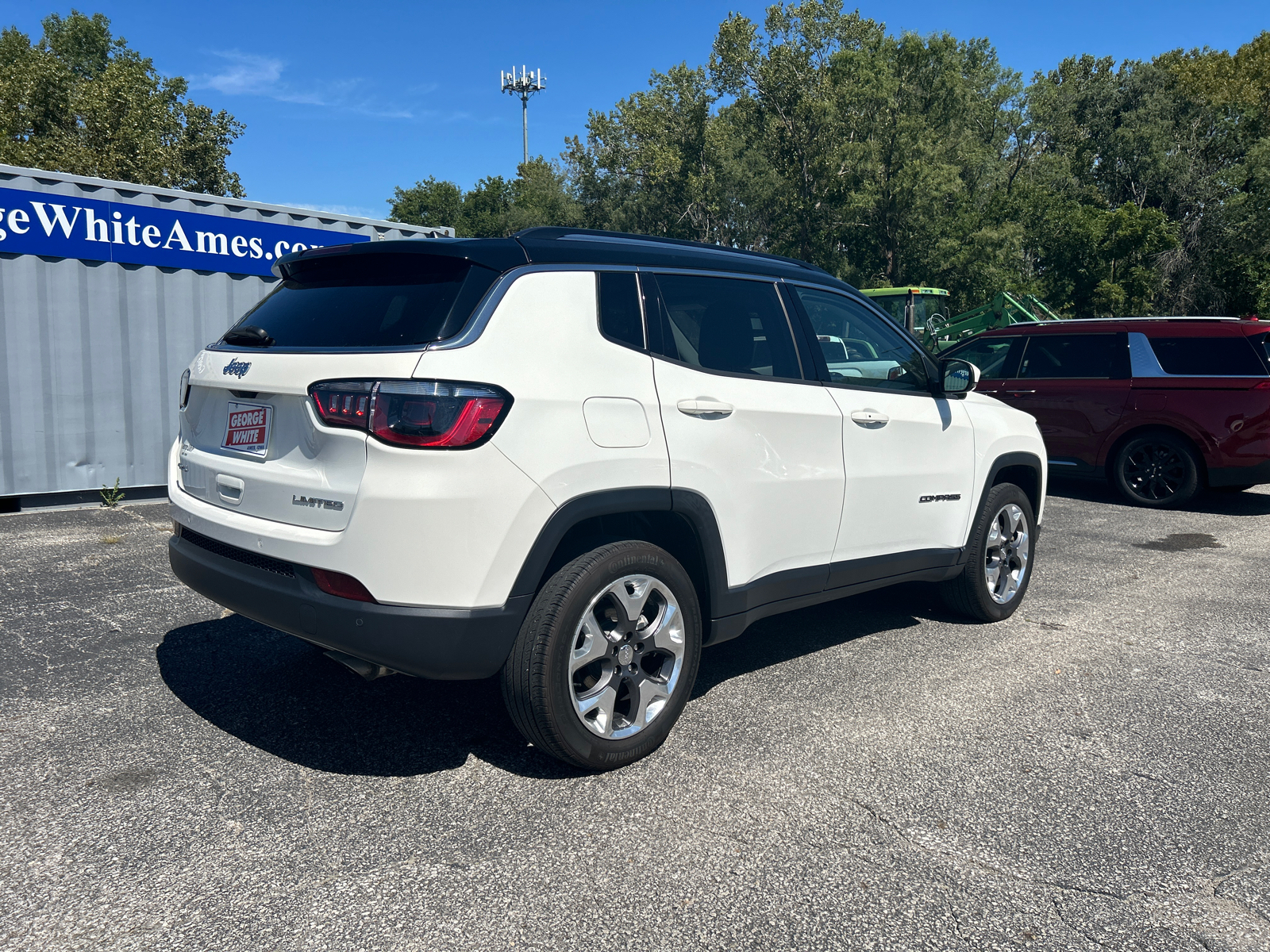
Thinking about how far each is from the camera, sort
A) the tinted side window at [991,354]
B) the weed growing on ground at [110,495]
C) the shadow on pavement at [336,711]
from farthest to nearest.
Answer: the tinted side window at [991,354] → the weed growing on ground at [110,495] → the shadow on pavement at [336,711]

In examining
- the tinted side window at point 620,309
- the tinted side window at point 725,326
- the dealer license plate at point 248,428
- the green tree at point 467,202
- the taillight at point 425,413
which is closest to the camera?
the taillight at point 425,413

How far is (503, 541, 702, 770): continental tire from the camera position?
9.65 ft

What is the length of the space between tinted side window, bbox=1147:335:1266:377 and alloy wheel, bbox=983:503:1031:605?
5106 mm

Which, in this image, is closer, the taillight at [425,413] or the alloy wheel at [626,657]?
the taillight at [425,413]

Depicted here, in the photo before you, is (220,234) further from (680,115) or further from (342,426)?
(680,115)

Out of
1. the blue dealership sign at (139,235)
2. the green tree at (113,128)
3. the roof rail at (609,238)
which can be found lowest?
the roof rail at (609,238)

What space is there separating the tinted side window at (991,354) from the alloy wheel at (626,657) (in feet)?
27.5

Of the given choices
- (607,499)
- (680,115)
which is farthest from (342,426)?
(680,115)

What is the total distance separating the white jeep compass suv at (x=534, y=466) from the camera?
275cm

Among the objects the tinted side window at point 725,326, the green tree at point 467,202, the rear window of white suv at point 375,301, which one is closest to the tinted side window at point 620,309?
the tinted side window at point 725,326

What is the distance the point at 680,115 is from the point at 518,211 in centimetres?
1651

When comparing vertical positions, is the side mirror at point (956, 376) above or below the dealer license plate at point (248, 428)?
above

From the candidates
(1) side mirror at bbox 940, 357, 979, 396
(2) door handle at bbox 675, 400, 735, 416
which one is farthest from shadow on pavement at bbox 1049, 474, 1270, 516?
(2) door handle at bbox 675, 400, 735, 416

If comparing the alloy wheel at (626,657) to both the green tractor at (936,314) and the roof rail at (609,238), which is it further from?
the green tractor at (936,314)
